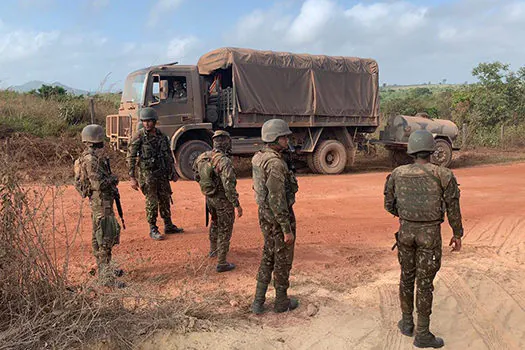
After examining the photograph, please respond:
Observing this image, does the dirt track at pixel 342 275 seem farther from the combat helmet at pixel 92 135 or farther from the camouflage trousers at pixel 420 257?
the combat helmet at pixel 92 135

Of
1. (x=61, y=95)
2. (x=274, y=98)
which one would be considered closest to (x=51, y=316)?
(x=274, y=98)

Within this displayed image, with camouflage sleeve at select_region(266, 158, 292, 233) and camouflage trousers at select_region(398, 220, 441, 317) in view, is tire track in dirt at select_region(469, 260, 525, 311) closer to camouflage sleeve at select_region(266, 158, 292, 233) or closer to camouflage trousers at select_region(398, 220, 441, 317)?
camouflage trousers at select_region(398, 220, 441, 317)

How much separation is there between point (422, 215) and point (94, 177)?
2.99m

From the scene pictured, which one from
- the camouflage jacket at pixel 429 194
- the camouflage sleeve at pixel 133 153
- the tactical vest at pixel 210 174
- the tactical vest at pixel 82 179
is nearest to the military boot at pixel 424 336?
the camouflage jacket at pixel 429 194

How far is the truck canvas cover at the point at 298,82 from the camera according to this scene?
1148 centimetres

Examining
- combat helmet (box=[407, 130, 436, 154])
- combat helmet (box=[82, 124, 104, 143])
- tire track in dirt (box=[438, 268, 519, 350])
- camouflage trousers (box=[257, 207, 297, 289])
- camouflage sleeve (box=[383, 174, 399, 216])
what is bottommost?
tire track in dirt (box=[438, 268, 519, 350])

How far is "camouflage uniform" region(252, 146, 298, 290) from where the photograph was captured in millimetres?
3729

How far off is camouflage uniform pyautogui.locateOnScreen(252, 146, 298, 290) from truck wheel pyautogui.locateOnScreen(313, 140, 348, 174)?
902cm

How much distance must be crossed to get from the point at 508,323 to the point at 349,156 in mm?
9379

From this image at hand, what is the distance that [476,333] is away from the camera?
407cm

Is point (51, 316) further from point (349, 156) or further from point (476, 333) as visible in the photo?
point (349, 156)

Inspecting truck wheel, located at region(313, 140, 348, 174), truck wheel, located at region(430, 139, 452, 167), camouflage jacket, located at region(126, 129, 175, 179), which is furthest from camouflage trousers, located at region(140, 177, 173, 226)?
truck wheel, located at region(430, 139, 452, 167)

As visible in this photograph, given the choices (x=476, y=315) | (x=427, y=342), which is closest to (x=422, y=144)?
(x=427, y=342)

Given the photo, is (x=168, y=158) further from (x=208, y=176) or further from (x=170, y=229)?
(x=208, y=176)
